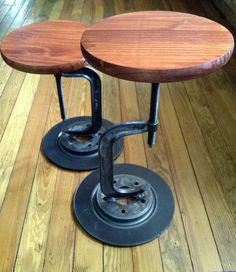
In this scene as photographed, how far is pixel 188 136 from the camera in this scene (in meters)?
1.60

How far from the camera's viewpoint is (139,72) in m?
0.68

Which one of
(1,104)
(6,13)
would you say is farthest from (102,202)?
(6,13)

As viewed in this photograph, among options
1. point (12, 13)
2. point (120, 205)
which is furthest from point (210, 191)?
point (12, 13)

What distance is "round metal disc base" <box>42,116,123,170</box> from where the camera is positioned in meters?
1.42

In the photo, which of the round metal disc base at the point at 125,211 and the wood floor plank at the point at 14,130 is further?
the wood floor plank at the point at 14,130

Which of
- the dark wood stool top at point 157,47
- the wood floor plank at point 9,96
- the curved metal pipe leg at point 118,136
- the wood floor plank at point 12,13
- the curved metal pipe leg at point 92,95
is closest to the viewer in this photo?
the dark wood stool top at point 157,47

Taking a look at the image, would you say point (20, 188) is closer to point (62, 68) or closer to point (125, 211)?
point (125, 211)

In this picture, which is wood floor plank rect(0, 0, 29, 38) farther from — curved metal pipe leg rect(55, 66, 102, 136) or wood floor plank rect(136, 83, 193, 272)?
wood floor plank rect(136, 83, 193, 272)

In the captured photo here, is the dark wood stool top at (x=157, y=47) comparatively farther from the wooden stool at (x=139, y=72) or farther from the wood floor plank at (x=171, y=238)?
the wood floor plank at (x=171, y=238)

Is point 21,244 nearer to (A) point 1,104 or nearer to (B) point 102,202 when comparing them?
(B) point 102,202

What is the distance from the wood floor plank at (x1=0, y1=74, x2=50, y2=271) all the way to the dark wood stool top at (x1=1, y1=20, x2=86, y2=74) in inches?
21.2

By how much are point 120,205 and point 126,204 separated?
0.03 m

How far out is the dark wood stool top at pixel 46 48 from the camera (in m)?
1.04

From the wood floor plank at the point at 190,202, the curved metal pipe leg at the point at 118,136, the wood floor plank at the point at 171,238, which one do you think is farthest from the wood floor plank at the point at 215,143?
the curved metal pipe leg at the point at 118,136
